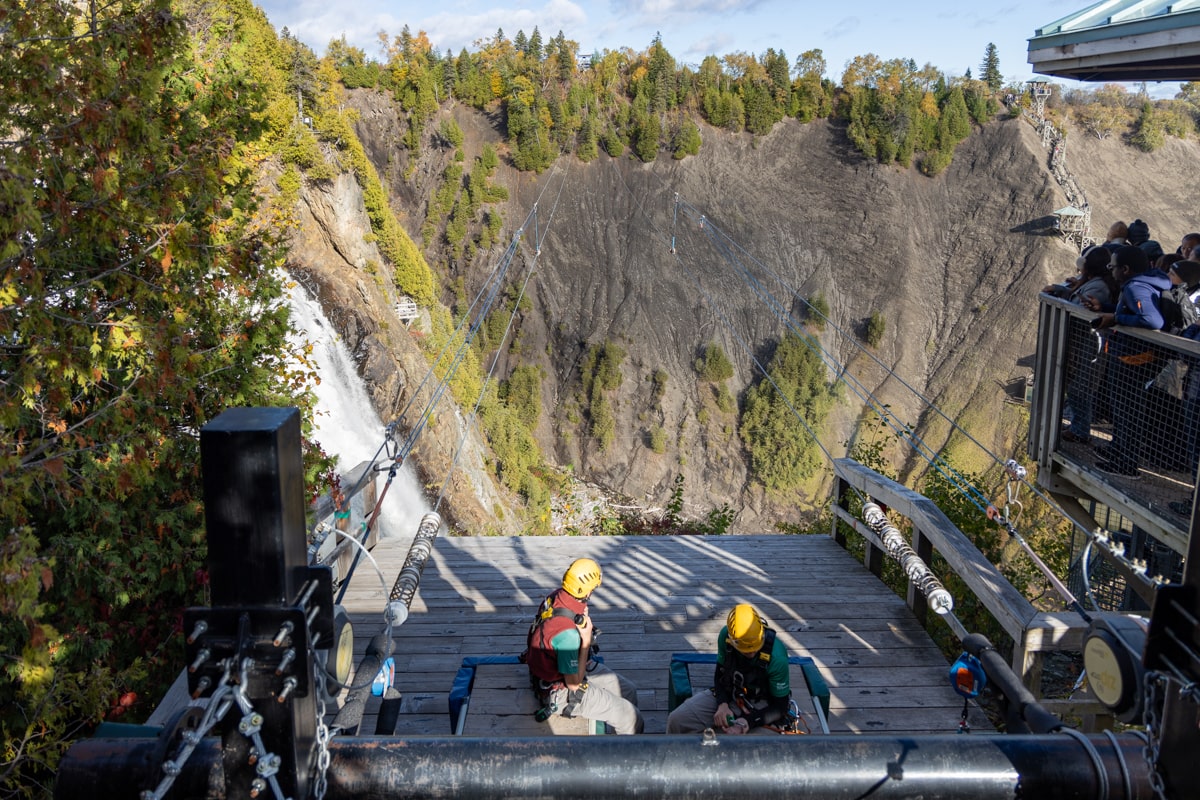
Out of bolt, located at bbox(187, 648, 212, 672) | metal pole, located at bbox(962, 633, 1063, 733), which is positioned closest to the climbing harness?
metal pole, located at bbox(962, 633, 1063, 733)

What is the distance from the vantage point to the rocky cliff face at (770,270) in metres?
37.0

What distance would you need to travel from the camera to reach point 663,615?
18.0 feet

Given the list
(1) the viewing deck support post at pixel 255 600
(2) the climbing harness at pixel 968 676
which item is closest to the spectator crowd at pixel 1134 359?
(2) the climbing harness at pixel 968 676

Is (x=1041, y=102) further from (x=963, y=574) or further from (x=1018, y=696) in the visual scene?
(x=1018, y=696)

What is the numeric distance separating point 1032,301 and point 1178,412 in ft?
126

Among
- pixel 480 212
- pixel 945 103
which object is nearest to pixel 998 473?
pixel 945 103

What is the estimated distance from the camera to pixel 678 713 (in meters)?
3.70

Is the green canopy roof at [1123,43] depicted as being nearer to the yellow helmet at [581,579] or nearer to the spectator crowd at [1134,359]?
the spectator crowd at [1134,359]

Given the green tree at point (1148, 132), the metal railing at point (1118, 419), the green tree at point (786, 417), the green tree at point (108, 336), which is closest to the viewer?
the green tree at point (108, 336)

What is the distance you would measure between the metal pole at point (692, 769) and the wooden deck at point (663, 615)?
2877 mm

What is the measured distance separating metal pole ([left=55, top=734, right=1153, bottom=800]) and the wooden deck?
9.44 feet

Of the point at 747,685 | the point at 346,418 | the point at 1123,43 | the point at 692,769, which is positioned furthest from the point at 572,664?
the point at 346,418

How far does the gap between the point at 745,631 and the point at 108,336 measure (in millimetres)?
3882

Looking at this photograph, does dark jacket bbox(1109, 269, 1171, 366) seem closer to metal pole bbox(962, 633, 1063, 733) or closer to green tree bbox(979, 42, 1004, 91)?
metal pole bbox(962, 633, 1063, 733)
